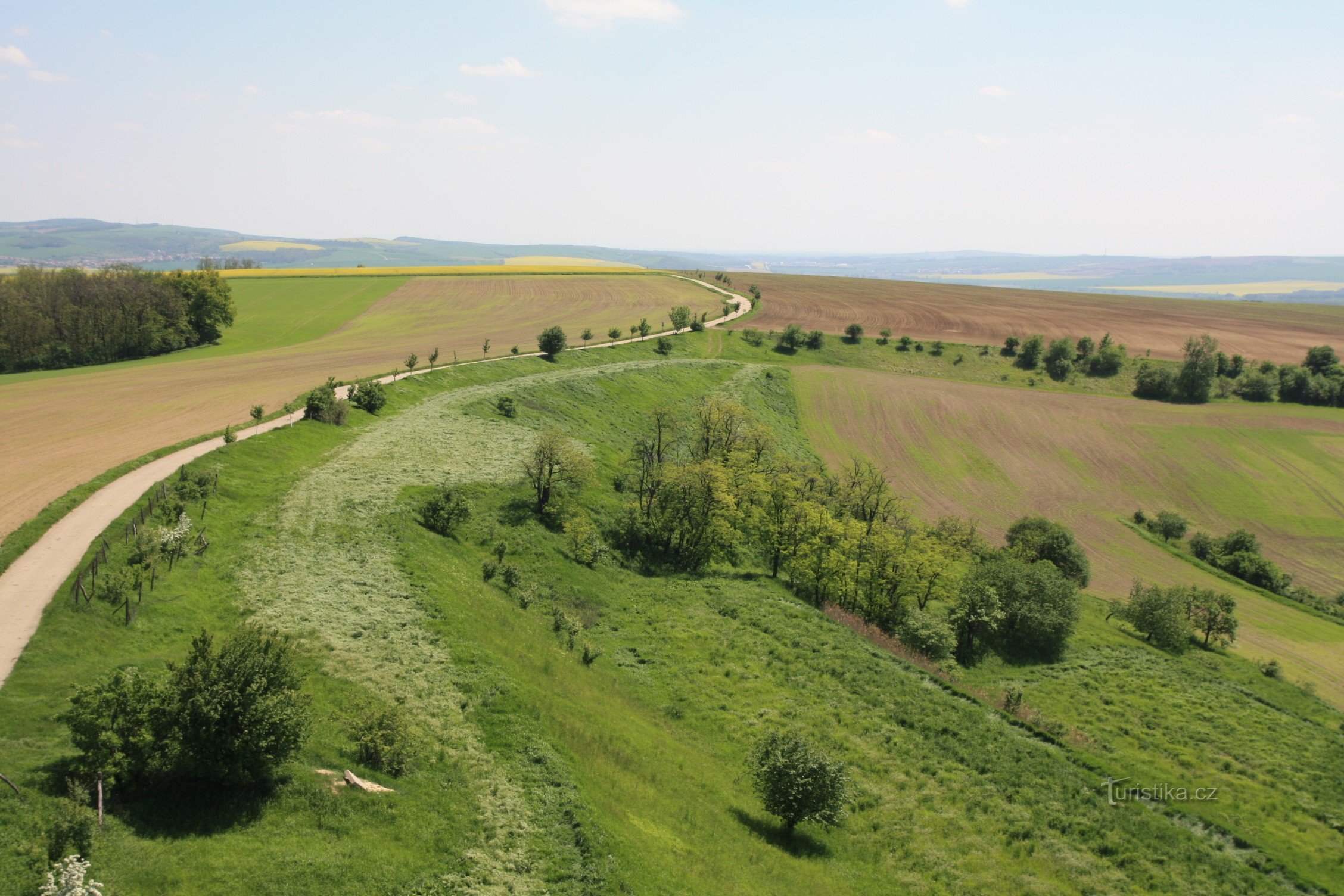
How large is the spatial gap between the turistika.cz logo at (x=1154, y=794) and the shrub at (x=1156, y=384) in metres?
99.4

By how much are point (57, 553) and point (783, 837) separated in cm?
3184

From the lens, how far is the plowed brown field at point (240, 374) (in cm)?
4247

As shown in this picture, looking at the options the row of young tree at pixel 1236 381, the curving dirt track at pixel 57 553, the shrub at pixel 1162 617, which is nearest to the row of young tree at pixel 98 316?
the curving dirt track at pixel 57 553

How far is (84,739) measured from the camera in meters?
15.0

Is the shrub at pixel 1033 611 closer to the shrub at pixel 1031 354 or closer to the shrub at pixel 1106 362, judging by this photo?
the shrub at pixel 1031 354

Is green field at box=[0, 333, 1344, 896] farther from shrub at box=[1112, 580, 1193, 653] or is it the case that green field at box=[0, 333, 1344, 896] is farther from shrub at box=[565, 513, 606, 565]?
shrub at box=[1112, 580, 1193, 653]

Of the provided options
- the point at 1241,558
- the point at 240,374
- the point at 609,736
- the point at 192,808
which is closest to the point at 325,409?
the point at 240,374

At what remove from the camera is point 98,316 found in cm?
8250

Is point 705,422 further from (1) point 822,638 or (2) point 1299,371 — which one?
(2) point 1299,371

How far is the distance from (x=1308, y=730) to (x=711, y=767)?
36.2 metres

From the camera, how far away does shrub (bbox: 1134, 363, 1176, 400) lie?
349 feet

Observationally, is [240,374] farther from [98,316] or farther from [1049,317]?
[1049,317]

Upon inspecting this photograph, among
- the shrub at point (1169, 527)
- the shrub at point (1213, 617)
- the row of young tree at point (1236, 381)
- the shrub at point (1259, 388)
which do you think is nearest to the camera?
the shrub at point (1213, 617)

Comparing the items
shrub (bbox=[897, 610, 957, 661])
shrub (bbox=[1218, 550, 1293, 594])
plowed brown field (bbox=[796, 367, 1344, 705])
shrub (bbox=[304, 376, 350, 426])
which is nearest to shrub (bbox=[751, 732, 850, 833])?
shrub (bbox=[897, 610, 957, 661])
